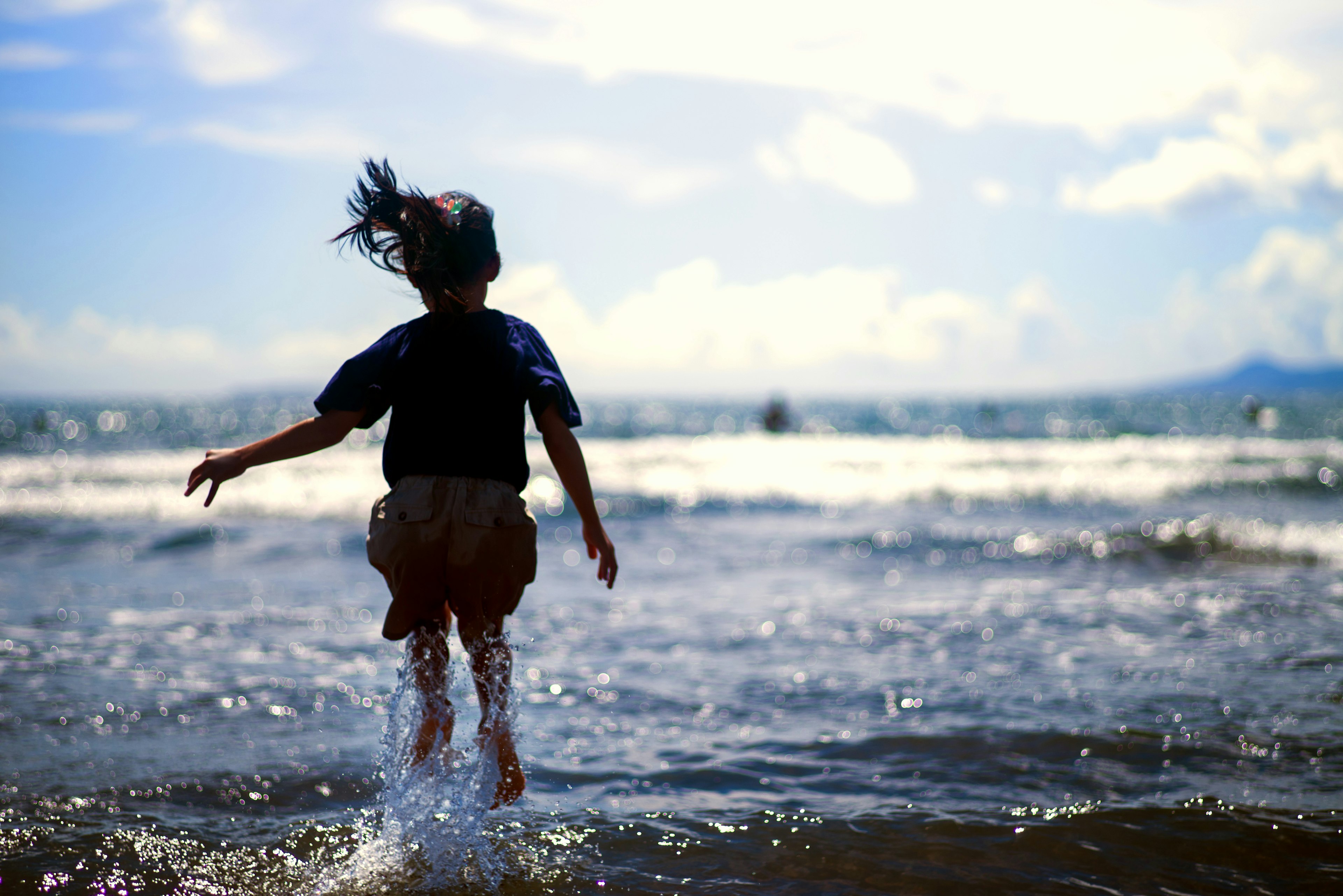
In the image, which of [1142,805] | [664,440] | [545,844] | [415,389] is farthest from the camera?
[664,440]

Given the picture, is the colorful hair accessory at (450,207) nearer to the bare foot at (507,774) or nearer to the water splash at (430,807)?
the water splash at (430,807)

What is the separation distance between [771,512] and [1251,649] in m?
11.3

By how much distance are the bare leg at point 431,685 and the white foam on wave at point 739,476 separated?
13.6 m

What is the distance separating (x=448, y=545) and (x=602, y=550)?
555mm

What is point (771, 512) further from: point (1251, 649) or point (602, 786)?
point (602, 786)

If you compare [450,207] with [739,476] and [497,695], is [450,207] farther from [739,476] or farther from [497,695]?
[739,476]

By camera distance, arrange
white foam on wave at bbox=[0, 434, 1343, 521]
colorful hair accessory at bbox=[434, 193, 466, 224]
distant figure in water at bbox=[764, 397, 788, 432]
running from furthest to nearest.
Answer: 1. distant figure in water at bbox=[764, 397, 788, 432]
2. white foam on wave at bbox=[0, 434, 1343, 521]
3. colorful hair accessory at bbox=[434, 193, 466, 224]

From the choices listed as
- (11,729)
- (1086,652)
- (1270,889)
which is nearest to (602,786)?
(1270,889)

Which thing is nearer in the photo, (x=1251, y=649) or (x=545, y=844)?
(x=545, y=844)

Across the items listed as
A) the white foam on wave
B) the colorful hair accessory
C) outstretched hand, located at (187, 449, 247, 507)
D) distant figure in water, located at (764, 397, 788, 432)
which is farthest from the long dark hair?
distant figure in water, located at (764, 397, 788, 432)

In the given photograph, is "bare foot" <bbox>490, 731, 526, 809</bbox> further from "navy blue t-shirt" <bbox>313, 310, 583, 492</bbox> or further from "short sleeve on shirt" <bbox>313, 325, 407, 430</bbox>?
"short sleeve on shirt" <bbox>313, 325, 407, 430</bbox>

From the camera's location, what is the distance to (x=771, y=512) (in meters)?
18.0

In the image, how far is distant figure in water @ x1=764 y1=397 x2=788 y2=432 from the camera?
3800cm

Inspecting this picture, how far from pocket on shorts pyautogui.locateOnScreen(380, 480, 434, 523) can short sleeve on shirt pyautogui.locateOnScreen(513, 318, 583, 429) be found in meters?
0.47
